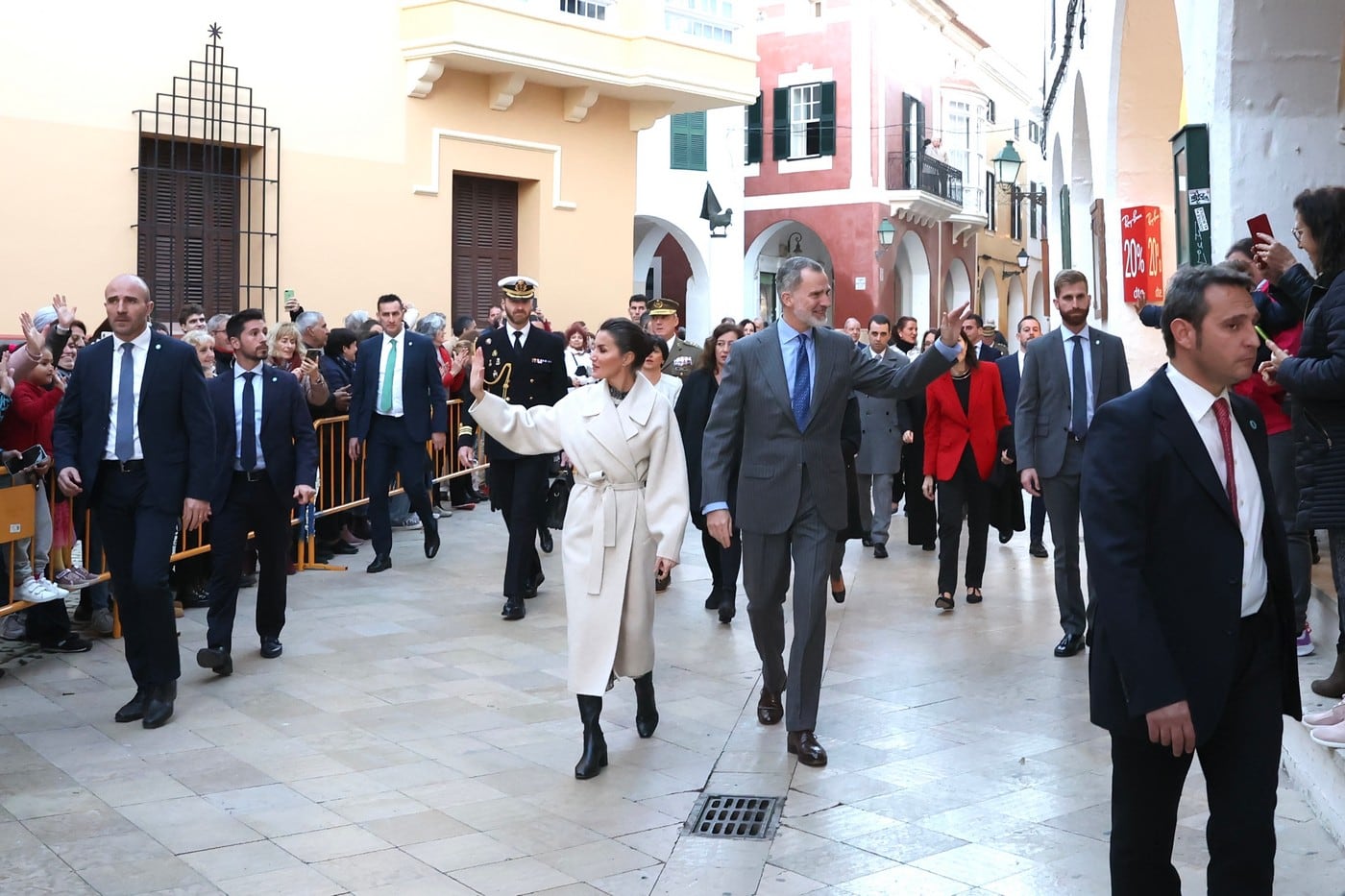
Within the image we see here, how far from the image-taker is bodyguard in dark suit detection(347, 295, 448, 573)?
436 inches

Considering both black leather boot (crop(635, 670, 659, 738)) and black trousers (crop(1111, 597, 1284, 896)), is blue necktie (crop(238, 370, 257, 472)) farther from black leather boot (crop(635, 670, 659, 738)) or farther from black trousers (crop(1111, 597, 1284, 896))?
black trousers (crop(1111, 597, 1284, 896))

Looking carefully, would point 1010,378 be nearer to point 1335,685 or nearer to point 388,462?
point 388,462

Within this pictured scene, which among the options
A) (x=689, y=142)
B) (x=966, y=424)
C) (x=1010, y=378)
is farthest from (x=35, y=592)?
(x=689, y=142)

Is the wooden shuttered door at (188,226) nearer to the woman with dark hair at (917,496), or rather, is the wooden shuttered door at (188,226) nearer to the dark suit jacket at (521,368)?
the dark suit jacket at (521,368)

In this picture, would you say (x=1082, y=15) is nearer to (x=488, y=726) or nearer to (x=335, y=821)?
(x=488, y=726)

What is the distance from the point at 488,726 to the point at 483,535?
6328mm

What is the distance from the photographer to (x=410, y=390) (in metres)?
11.1

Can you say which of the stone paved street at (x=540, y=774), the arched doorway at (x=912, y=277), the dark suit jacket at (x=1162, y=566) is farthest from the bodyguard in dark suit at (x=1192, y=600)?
the arched doorway at (x=912, y=277)

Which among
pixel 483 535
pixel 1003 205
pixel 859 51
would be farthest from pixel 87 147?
pixel 1003 205

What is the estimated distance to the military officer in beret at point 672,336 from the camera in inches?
421

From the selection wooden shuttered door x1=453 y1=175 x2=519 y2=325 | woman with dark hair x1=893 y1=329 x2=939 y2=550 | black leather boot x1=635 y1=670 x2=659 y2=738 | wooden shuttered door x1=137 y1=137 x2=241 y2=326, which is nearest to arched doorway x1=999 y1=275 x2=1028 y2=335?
wooden shuttered door x1=453 y1=175 x2=519 y2=325

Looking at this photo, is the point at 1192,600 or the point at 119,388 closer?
the point at 1192,600

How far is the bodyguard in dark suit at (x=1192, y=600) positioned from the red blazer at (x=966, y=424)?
605cm

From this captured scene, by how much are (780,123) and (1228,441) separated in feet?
103
